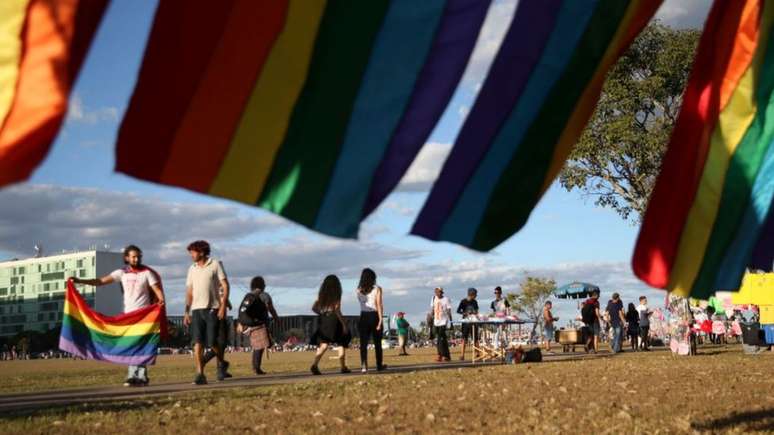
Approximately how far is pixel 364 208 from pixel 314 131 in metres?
0.37

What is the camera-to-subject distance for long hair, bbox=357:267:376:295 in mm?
18406

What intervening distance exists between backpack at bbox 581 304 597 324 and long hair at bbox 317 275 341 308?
1278 centimetres

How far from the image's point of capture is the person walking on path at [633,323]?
31.6 meters

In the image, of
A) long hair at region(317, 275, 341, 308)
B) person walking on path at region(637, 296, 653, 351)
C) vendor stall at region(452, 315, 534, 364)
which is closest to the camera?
long hair at region(317, 275, 341, 308)

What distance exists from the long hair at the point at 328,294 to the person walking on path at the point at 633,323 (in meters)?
16.4

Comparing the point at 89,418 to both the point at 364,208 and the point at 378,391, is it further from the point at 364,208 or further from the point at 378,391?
the point at 364,208

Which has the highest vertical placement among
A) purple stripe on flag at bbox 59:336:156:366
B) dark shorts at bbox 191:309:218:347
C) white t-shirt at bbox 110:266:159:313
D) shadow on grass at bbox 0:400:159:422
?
white t-shirt at bbox 110:266:159:313

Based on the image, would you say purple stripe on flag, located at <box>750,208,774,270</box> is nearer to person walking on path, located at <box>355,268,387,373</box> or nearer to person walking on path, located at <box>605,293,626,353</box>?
person walking on path, located at <box>355,268,387,373</box>

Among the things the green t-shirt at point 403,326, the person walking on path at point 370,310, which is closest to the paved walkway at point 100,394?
the person walking on path at point 370,310

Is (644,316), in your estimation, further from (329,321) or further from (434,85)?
(434,85)

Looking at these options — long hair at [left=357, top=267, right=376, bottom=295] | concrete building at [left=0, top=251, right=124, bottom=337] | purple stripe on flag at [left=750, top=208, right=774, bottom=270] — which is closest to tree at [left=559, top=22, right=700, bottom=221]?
long hair at [left=357, top=267, right=376, bottom=295]

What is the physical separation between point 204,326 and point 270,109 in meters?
11.0

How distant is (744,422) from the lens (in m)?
8.39

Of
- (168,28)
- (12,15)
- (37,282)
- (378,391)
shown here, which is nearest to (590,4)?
(168,28)
